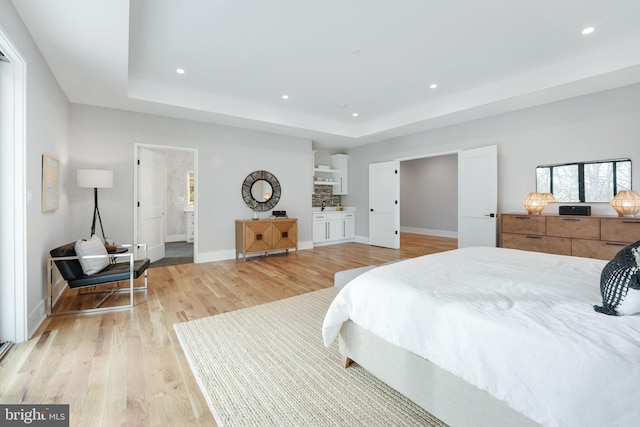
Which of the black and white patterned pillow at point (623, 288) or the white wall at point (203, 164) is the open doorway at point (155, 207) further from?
the black and white patterned pillow at point (623, 288)

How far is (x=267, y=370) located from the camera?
190 cm

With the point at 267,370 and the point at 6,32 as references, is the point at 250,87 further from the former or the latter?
the point at 267,370

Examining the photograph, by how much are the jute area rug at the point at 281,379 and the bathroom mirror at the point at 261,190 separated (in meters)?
3.30

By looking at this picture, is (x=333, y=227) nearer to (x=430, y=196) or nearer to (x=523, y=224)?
(x=430, y=196)

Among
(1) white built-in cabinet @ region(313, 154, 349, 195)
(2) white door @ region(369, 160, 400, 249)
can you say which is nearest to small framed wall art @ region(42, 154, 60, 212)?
(1) white built-in cabinet @ region(313, 154, 349, 195)

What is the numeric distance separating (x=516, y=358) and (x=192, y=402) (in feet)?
5.40

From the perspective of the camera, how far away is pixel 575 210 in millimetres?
3748

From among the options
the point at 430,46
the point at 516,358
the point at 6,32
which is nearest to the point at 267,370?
the point at 516,358

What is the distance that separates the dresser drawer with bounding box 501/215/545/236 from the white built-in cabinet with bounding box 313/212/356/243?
3.76 m

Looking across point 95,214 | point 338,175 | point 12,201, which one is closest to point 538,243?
point 338,175

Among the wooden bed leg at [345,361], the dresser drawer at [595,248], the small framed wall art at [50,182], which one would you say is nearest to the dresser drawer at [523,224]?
the dresser drawer at [595,248]

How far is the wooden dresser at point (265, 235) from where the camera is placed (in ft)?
17.3

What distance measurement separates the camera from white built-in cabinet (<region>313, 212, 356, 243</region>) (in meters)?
6.87

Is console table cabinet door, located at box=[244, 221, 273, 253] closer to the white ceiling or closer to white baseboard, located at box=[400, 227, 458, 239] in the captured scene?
the white ceiling
